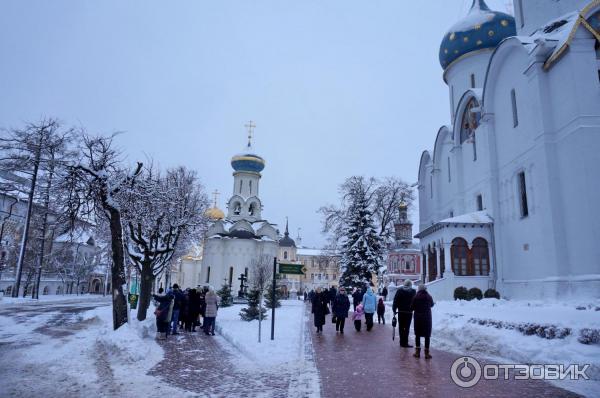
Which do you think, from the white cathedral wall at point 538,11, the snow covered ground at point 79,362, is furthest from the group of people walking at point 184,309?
the white cathedral wall at point 538,11

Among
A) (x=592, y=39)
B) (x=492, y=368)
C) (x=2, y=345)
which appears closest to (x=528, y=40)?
(x=592, y=39)

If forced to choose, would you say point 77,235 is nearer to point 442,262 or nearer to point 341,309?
point 341,309

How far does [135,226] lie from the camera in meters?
17.0

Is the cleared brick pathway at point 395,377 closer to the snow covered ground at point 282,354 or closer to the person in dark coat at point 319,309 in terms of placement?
the snow covered ground at point 282,354

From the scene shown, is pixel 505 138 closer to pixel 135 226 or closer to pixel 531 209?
pixel 531 209

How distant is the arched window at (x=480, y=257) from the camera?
71.2 feet

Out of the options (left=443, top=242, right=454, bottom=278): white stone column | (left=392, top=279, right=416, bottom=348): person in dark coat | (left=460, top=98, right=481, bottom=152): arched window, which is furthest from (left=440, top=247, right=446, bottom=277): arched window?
(left=392, top=279, right=416, bottom=348): person in dark coat

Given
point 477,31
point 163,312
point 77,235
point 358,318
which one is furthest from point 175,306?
point 477,31

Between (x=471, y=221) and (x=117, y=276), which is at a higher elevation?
(x=471, y=221)

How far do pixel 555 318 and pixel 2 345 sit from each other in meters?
13.5

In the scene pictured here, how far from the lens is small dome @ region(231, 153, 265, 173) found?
55062 millimetres

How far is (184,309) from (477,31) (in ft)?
90.2

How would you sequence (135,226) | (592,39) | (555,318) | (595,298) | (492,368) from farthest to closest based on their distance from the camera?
(135,226), (592,39), (595,298), (555,318), (492,368)

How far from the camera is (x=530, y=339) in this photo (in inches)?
344
